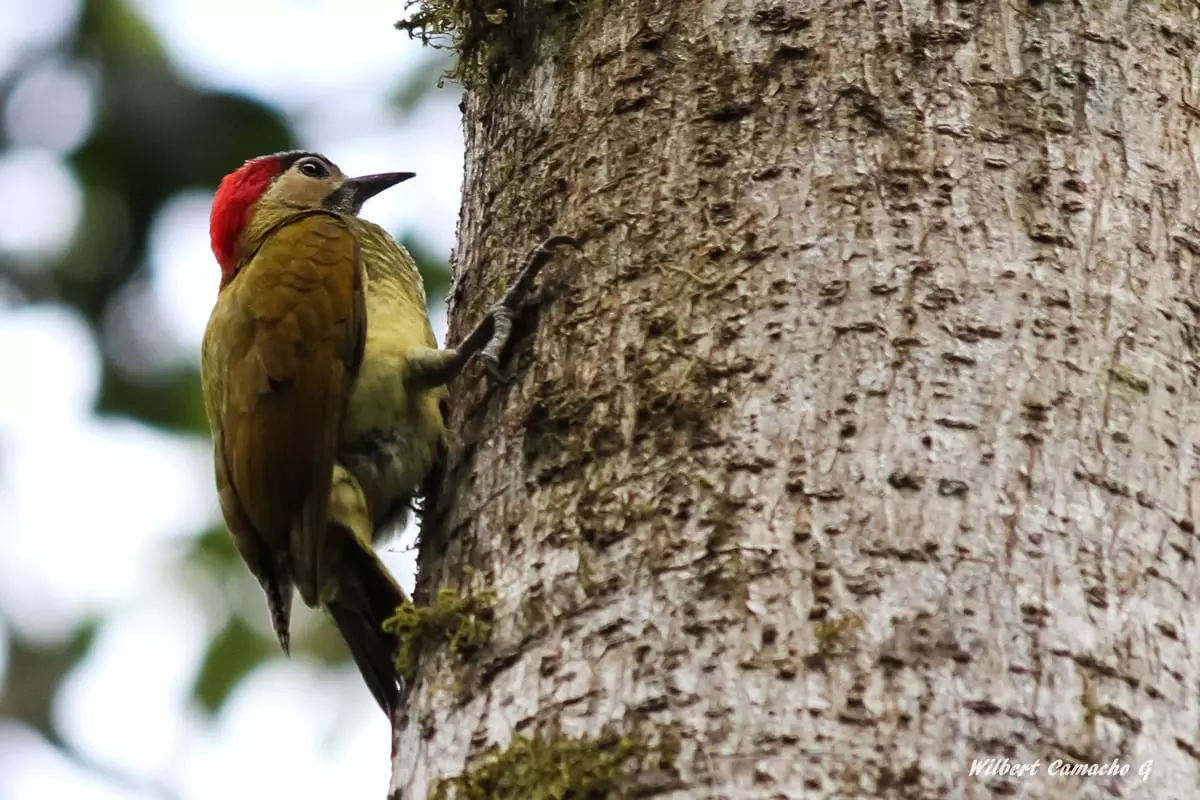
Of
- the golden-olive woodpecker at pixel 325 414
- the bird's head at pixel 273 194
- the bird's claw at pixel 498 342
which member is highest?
the bird's head at pixel 273 194

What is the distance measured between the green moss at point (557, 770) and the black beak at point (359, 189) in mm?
3052

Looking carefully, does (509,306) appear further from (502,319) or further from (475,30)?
(475,30)

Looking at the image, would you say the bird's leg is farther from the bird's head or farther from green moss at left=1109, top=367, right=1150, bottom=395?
the bird's head

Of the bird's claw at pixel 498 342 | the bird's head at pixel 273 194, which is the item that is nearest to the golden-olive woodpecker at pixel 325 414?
the bird's claw at pixel 498 342

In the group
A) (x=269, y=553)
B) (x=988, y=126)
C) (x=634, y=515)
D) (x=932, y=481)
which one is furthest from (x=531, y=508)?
(x=269, y=553)

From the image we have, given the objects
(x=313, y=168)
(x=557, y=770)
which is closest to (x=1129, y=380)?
(x=557, y=770)

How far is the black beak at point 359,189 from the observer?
4.70 m

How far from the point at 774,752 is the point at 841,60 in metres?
1.28

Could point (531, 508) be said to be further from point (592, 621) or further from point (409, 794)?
point (409, 794)

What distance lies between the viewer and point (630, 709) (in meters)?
1.83

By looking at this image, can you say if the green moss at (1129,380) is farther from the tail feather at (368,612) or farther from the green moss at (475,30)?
the tail feather at (368,612)

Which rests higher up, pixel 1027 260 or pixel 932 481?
pixel 1027 260

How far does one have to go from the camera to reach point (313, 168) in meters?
4.76

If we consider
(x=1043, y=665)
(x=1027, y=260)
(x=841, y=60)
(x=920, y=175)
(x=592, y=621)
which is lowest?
(x=1043, y=665)
